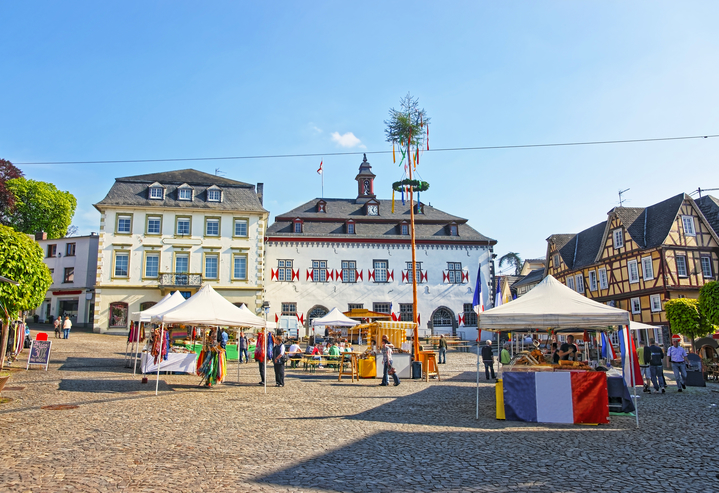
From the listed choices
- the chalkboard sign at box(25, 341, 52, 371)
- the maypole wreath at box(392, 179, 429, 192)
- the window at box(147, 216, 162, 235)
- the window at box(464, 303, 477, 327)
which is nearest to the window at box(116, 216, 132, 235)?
the window at box(147, 216, 162, 235)

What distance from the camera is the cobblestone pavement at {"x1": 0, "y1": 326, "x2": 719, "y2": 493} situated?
578 cm

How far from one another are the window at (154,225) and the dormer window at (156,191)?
4.94 ft

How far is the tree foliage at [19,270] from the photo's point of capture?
11422 mm

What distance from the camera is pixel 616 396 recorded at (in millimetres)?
10438

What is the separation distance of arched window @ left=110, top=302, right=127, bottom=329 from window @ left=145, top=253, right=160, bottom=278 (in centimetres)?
260

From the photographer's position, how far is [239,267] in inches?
1463

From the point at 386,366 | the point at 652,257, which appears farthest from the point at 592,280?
the point at 386,366

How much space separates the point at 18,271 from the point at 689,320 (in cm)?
2191

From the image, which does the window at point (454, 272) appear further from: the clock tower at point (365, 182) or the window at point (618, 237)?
the window at point (618, 237)

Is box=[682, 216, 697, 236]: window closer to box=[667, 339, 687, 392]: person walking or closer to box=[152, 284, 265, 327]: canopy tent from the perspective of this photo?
box=[667, 339, 687, 392]: person walking

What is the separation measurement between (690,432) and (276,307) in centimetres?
3253

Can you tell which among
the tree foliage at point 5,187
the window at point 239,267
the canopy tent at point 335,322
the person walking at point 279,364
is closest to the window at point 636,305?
the canopy tent at point 335,322

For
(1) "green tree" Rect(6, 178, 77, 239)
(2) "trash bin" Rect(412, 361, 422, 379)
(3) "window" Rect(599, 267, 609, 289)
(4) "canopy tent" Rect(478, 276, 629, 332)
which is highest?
(1) "green tree" Rect(6, 178, 77, 239)

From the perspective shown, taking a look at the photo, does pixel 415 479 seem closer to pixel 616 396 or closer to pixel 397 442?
pixel 397 442
